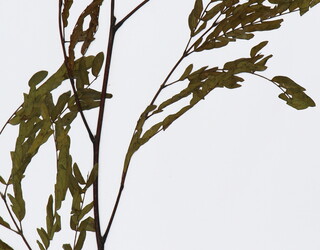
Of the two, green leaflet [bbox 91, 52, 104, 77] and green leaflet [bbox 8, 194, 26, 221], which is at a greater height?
green leaflet [bbox 91, 52, 104, 77]

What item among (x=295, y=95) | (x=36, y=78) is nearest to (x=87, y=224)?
(x=36, y=78)

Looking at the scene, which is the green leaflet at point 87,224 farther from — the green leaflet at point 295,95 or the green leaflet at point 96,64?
the green leaflet at point 295,95

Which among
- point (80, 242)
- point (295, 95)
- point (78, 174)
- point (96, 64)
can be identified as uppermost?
point (96, 64)

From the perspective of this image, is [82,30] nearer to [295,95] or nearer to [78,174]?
[78,174]

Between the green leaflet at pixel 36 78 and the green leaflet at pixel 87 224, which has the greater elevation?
the green leaflet at pixel 36 78

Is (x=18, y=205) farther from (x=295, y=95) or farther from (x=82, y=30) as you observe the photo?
(x=295, y=95)

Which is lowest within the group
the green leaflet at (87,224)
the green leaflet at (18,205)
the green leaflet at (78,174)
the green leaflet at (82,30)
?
the green leaflet at (87,224)

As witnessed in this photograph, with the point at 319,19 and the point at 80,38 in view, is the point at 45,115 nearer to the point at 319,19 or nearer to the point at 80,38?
the point at 80,38

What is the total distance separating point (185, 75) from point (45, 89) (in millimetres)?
256

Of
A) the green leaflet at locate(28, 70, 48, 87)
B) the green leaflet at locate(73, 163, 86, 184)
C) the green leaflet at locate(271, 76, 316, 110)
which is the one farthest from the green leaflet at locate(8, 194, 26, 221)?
the green leaflet at locate(271, 76, 316, 110)

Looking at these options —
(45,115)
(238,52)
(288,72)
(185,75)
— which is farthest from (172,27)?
(45,115)

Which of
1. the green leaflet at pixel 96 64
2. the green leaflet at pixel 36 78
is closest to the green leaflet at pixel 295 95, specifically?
the green leaflet at pixel 96 64

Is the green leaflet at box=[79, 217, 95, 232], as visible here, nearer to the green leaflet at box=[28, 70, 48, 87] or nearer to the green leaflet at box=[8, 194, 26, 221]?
the green leaflet at box=[8, 194, 26, 221]

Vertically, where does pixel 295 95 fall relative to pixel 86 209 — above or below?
above
